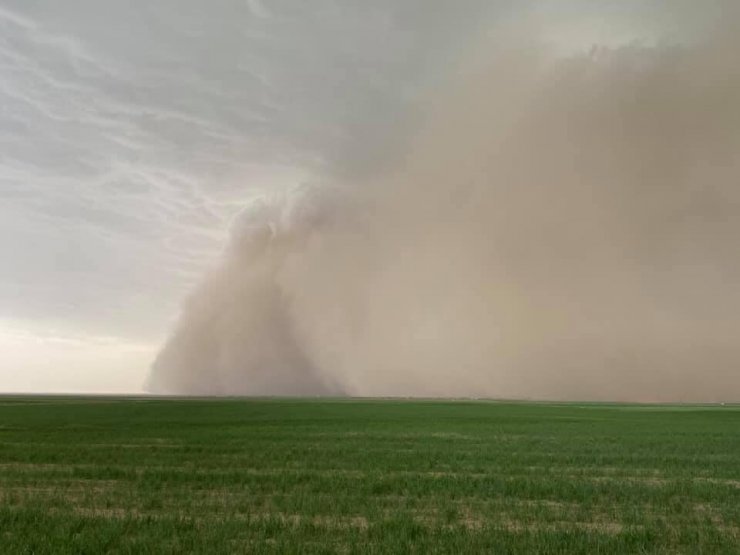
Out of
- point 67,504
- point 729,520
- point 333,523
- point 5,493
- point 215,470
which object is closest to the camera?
point 333,523

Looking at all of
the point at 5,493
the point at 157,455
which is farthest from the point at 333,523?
the point at 157,455

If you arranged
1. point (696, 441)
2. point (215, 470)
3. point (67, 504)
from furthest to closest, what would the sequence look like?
point (696, 441)
point (215, 470)
point (67, 504)

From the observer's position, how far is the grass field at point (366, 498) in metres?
14.0

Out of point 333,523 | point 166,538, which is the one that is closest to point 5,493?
point 166,538

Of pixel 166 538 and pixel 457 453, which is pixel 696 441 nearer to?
pixel 457 453

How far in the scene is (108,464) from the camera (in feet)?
87.8

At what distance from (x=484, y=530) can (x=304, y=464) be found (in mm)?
13006

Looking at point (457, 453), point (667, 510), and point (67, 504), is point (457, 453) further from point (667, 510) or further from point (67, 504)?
point (67, 504)

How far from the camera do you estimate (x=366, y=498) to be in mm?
18938

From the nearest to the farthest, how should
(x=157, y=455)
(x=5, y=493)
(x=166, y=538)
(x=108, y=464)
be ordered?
(x=166, y=538) < (x=5, y=493) < (x=108, y=464) < (x=157, y=455)

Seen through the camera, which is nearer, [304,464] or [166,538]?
[166,538]

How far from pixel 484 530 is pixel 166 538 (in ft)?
22.3

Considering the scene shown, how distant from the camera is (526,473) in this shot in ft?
80.7

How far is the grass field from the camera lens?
14.0m
